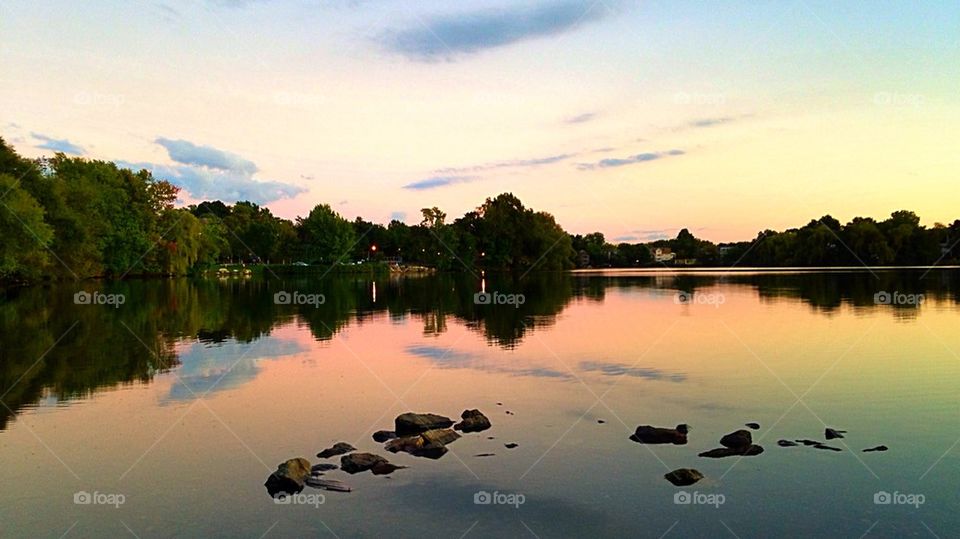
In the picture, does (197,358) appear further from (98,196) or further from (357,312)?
(98,196)

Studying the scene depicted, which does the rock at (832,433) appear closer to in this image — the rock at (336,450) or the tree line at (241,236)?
the rock at (336,450)

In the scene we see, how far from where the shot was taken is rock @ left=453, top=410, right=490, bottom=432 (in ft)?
49.1

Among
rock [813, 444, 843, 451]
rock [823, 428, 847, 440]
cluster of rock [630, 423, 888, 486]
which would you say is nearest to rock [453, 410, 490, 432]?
cluster of rock [630, 423, 888, 486]

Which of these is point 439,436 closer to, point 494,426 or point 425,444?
point 425,444

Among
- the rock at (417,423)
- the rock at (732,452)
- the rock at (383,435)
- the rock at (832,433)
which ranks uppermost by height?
the rock at (417,423)

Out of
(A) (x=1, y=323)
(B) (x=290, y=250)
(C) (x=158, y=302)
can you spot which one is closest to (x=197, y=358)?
(A) (x=1, y=323)

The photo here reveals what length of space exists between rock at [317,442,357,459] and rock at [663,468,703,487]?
6.10 metres

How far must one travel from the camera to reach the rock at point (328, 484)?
11344mm

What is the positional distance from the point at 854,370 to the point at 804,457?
1088cm

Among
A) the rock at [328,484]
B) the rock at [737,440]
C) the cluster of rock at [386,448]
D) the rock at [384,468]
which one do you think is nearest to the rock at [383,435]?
the cluster of rock at [386,448]

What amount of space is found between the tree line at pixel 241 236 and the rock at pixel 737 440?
65.3m

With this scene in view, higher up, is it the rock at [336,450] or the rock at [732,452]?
the rock at [336,450]

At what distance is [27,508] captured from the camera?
35.3 ft

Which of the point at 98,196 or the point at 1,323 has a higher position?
the point at 98,196
